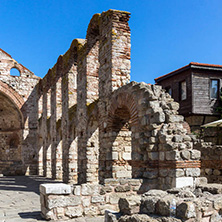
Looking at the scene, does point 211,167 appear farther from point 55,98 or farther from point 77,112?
point 55,98

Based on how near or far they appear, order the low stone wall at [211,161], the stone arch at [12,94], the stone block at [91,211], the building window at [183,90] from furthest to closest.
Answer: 1. the building window at [183,90]
2. the stone arch at [12,94]
3. the low stone wall at [211,161]
4. the stone block at [91,211]

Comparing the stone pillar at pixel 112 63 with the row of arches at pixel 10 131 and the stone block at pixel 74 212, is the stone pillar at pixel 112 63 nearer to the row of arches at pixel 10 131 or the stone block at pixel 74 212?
the stone block at pixel 74 212

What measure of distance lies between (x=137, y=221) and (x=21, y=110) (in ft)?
56.8

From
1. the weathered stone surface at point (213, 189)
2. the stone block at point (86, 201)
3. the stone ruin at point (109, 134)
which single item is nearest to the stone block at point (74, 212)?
the stone ruin at point (109, 134)

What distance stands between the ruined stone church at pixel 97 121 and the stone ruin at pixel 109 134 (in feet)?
0.07

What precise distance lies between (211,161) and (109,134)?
3231mm

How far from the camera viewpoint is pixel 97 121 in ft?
33.9

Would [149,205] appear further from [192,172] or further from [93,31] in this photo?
[93,31]

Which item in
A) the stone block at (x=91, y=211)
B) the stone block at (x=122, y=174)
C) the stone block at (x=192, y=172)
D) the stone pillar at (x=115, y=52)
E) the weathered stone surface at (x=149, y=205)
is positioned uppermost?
the stone pillar at (x=115, y=52)

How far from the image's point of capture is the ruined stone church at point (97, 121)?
616cm

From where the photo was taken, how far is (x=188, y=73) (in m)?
18.4

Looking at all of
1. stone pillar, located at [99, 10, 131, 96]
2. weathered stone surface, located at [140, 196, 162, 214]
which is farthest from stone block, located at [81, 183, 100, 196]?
stone pillar, located at [99, 10, 131, 96]

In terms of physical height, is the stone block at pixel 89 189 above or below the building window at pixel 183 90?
below

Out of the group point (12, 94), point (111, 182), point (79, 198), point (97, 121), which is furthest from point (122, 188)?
point (12, 94)
